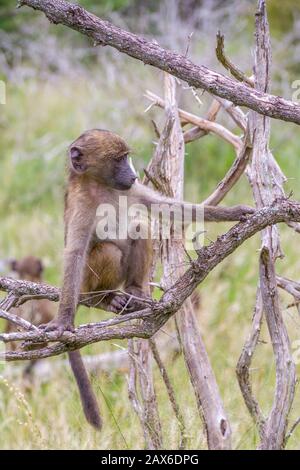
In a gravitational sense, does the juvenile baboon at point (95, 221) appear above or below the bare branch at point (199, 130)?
below

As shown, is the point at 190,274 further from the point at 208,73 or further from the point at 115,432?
the point at 115,432

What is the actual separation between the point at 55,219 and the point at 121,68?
125 inches

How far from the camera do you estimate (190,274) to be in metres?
2.65

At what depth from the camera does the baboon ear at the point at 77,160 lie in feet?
12.3

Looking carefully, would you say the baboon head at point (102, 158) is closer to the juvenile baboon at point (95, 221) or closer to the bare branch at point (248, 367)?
the juvenile baboon at point (95, 221)

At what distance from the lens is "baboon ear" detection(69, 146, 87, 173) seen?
→ 12.3 feet

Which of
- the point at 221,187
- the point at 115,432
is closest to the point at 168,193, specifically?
the point at 221,187

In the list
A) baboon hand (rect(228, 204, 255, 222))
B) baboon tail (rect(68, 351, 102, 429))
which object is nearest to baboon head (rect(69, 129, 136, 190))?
baboon hand (rect(228, 204, 255, 222))

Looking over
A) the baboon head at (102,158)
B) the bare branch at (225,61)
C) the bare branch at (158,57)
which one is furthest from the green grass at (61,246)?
the baboon head at (102,158)

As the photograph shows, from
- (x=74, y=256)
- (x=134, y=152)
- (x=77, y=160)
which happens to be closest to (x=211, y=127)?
(x=134, y=152)

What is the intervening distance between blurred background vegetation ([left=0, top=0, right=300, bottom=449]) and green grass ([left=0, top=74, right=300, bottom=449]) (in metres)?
0.01

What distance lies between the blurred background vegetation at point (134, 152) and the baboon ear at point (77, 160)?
27 centimetres

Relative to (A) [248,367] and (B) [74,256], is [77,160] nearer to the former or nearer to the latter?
(B) [74,256]

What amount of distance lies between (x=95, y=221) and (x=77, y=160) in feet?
0.96
